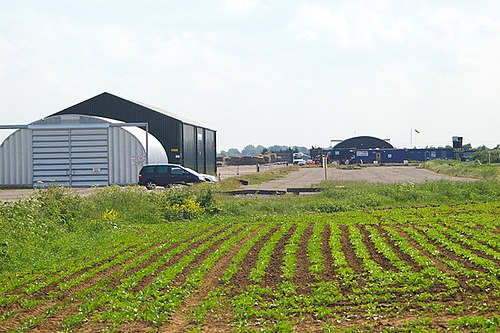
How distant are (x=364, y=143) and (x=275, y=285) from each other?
11806 cm

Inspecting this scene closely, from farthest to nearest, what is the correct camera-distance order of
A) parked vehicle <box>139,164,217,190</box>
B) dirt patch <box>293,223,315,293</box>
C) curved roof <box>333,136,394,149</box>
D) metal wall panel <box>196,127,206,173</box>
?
curved roof <box>333,136,394,149</box> < metal wall panel <box>196,127,206,173</box> < parked vehicle <box>139,164,217,190</box> < dirt patch <box>293,223,315,293</box>

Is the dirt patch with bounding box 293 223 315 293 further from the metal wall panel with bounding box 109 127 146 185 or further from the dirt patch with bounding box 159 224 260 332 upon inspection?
the metal wall panel with bounding box 109 127 146 185

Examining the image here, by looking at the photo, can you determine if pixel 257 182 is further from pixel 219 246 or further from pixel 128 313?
pixel 128 313

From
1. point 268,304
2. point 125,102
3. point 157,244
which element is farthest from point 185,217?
point 125,102

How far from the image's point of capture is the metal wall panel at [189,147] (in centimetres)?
5103

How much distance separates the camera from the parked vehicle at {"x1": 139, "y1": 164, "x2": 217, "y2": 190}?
128 feet

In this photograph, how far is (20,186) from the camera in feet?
139

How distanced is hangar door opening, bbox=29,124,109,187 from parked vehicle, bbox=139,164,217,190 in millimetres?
3828

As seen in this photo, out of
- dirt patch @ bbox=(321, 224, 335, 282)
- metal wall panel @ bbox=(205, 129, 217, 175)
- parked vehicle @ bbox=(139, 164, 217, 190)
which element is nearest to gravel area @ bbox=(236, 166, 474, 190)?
parked vehicle @ bbox=(139, 164, 217, 190)

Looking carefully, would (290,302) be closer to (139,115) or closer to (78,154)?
(78,154)

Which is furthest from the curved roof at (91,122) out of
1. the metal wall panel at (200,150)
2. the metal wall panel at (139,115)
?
the metal wall panel at (200,150)

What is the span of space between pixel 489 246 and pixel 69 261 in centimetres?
848

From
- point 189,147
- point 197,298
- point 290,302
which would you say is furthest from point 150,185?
point 290,302

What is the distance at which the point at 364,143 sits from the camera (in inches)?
5002
